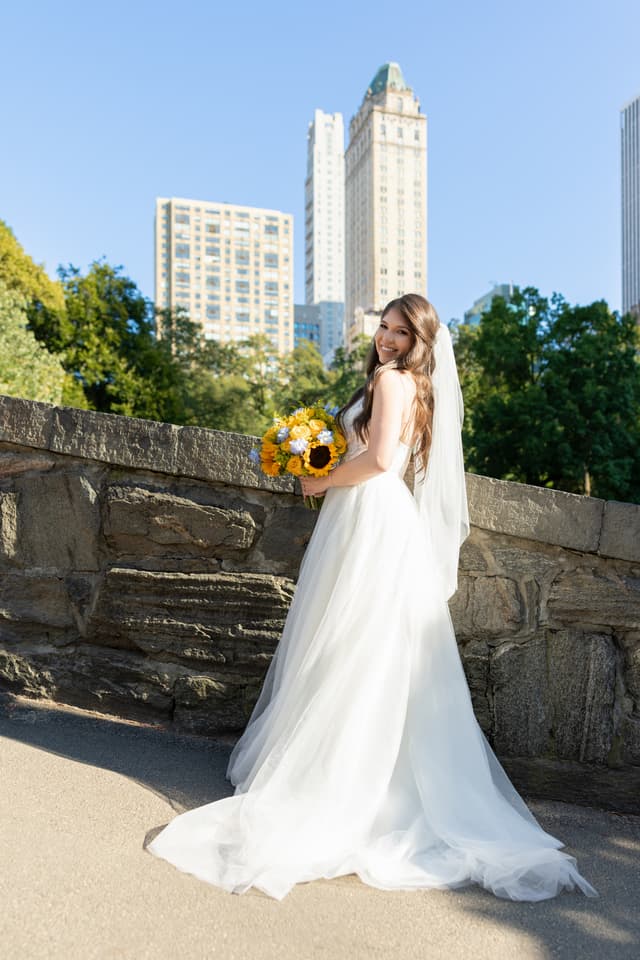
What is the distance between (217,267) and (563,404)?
118091 mm

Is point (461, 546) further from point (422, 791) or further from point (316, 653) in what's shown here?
point (422, 791)

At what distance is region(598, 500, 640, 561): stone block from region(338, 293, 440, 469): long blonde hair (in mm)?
752

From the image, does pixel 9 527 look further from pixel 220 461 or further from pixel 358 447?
pixel 358 447

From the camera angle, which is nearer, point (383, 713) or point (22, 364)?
point (383, 713)

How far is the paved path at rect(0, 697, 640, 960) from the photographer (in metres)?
1.93

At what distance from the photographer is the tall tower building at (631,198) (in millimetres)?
116500

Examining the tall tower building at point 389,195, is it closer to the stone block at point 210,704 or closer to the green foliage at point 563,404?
the green foliage at point 563,404

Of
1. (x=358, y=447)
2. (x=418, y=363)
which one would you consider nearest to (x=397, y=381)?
(x=418, y=363)

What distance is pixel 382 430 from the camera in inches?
112

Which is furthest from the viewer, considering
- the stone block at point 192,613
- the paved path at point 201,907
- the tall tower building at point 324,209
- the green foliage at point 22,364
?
the tall tower building at point 324,209

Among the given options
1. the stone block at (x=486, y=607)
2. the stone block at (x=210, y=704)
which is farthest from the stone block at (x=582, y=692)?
the stone block at (x=210, y=704)

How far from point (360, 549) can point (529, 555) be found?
2.43 ft

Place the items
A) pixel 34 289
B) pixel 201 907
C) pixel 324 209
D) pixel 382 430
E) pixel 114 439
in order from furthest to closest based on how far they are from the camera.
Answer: pixel 324 209 → pixel 34 289 → pixel 114 439 → pixel 382 430 → pixel 201 907

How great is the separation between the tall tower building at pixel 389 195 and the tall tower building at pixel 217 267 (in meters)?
15.3
